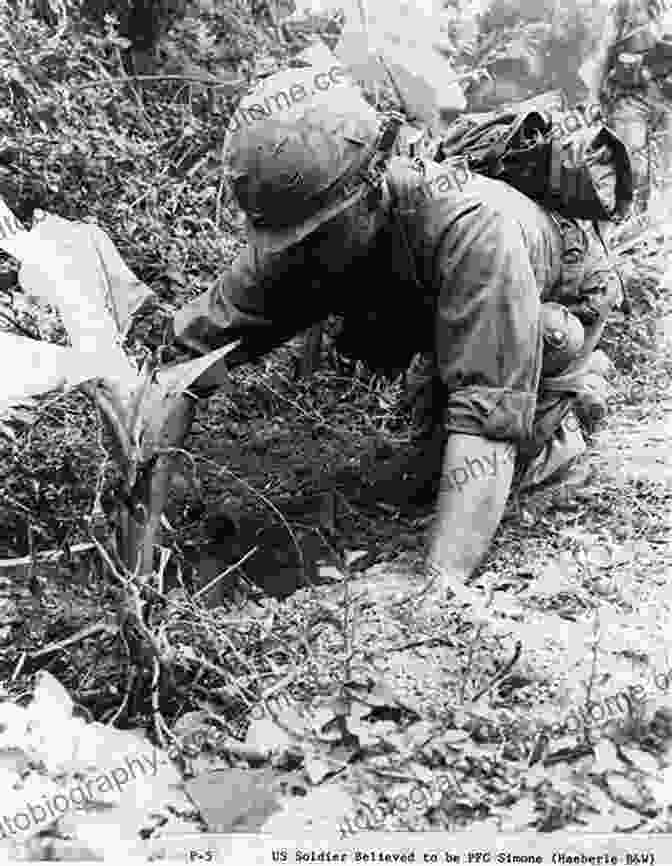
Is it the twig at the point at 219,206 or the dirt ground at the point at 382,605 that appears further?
the twig at the point at 219,206

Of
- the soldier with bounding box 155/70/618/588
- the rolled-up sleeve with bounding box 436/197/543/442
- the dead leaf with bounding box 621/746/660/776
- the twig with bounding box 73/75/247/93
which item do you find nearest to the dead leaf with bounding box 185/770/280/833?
the dead leaf with bounding box 621/746/660/776

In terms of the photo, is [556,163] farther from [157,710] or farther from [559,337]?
[157,710]

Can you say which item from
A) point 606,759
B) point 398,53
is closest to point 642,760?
point 606,759

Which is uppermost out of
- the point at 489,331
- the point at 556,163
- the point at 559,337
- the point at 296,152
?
the point at 296,152

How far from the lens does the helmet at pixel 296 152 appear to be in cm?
223

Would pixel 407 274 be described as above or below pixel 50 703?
above

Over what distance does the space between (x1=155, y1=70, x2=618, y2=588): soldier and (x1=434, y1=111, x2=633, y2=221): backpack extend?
0.41 ft

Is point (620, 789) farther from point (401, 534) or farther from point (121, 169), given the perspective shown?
point (121, 169)

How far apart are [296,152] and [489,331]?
638mm

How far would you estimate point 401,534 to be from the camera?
294 cm

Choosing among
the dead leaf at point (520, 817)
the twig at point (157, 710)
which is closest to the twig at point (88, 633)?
the twig at point (157, 710)

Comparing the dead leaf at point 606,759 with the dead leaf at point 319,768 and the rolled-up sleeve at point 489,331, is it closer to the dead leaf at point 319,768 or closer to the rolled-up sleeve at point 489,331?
the dead leaf at point 319,768

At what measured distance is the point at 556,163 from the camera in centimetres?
291

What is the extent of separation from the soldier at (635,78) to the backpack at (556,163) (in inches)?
100
